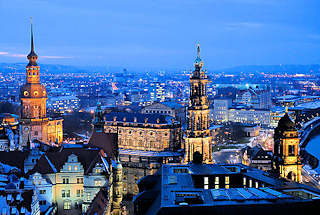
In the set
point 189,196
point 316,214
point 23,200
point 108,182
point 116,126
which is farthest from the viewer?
point 116,126

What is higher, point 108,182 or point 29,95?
point 29,95

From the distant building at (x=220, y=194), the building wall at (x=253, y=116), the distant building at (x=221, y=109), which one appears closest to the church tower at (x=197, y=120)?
the distant building at (x=220, y=194)

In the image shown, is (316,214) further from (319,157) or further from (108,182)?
(319,157)

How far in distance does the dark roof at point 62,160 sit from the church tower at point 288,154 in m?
17.4

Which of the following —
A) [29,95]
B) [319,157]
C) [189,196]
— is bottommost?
[319,157]

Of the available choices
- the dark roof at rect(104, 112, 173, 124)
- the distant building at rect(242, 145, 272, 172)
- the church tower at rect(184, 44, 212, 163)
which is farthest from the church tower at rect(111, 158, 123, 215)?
the distant building at rect(242, 145, 272, 172)

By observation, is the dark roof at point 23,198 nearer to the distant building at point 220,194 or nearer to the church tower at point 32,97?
the distant building at point 220,194

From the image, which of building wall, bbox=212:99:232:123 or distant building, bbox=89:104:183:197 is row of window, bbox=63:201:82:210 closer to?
distant building, bbox=89:104:183:197

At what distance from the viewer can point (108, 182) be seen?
1630 inches

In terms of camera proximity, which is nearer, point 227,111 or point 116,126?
point 116,126

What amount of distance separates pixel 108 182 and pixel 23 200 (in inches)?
356

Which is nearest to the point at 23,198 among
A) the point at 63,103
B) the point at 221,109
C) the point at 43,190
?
the point at 43,190

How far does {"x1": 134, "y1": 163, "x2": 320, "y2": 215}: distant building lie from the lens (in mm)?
25188

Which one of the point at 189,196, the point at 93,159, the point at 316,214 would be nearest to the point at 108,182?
the point at 93,159
